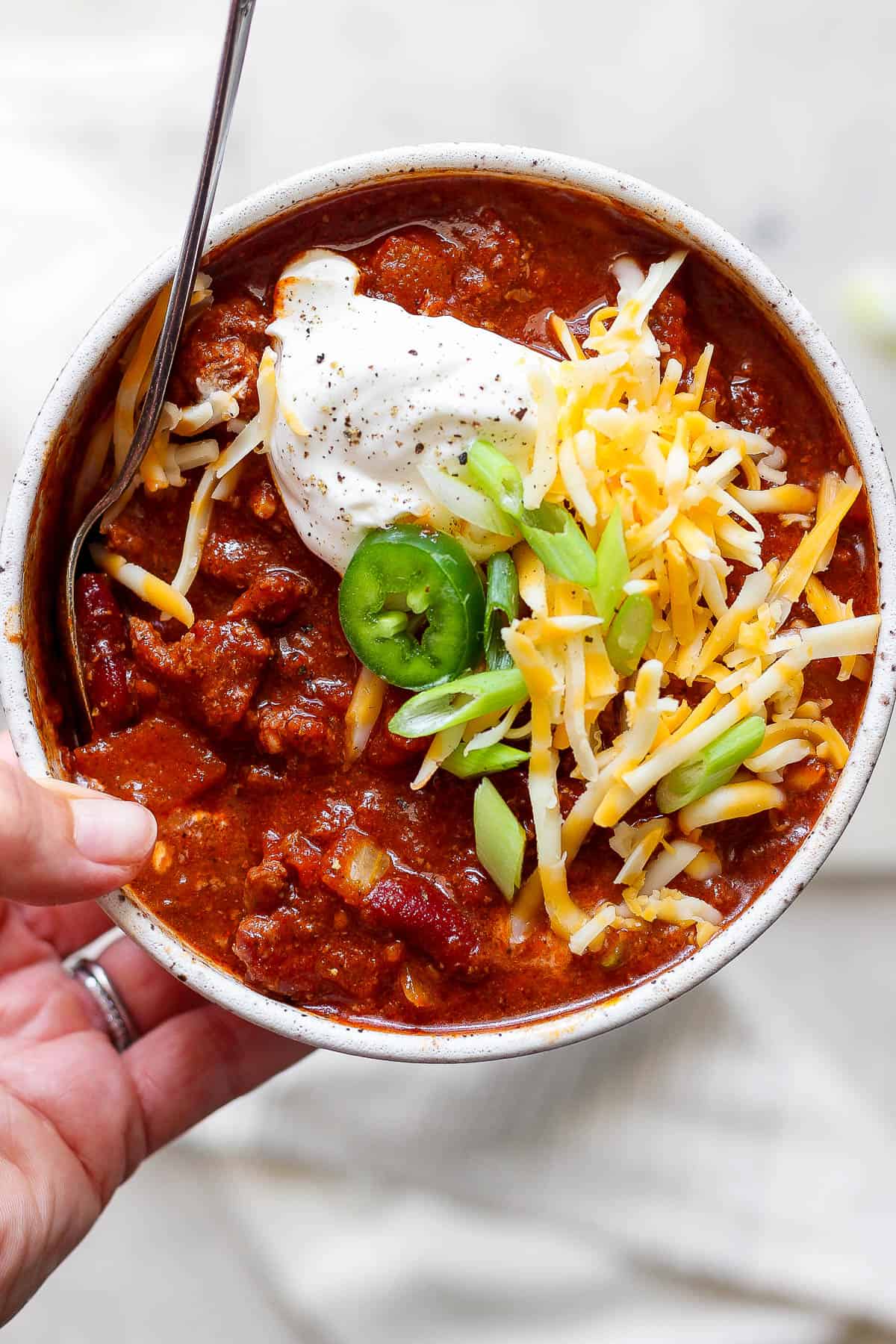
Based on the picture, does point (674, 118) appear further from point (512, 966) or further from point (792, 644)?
point (512, 966)

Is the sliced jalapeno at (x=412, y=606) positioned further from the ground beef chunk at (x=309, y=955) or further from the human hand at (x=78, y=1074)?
the human hand at (x=78, y=1074)

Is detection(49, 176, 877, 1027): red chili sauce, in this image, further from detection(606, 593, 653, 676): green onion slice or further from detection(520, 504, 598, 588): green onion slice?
detection(520, 504, 598, 588): green onion slice

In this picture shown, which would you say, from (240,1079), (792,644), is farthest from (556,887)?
(240,1079)

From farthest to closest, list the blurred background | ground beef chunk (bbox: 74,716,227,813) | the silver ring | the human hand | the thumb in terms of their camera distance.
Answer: the silver ring < the blurred background < the human hand < ground beef chunk (bbox: 74,716,227,813) < the thumb

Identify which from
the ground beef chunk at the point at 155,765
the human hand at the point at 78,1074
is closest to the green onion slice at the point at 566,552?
the ground beef chunk at the point at 155,765

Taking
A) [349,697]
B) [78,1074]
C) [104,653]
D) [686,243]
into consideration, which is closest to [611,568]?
[349,697]

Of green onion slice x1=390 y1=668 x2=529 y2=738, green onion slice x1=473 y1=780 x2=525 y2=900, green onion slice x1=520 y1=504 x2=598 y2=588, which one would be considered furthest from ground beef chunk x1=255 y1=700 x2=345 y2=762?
green onion slice x1=520 y1=504 x2=598 y2=588

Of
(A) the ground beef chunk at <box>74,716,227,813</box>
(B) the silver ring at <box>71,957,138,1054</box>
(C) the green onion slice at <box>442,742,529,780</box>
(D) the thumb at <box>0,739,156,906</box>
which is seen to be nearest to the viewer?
(D) the thumb at <box>0,739,156,906</box>

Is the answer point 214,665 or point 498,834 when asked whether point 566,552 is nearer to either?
point 498,834
